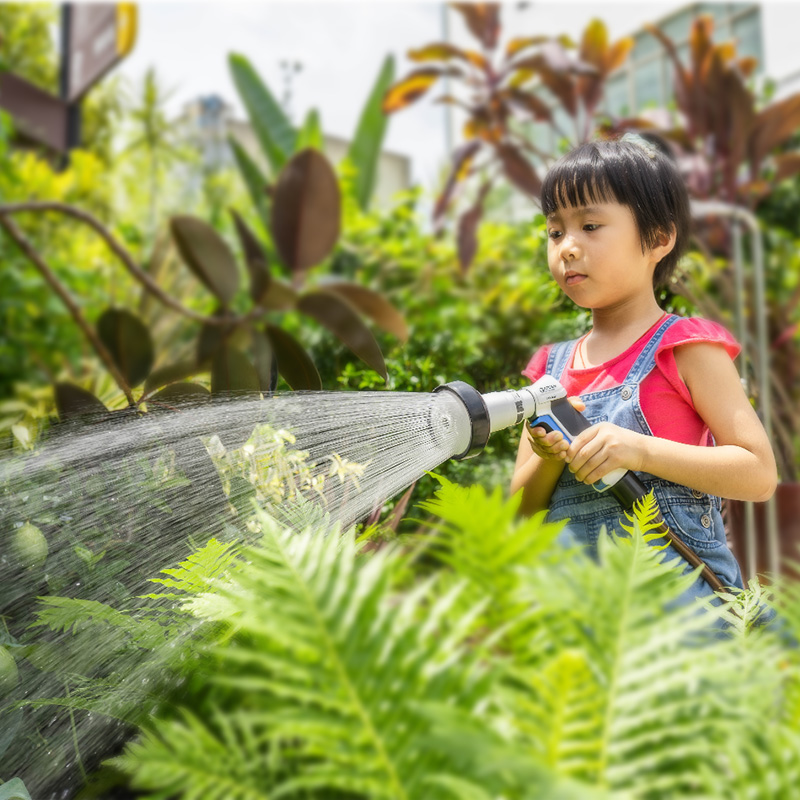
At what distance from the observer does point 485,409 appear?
0.78 m

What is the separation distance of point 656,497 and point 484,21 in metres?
3.51

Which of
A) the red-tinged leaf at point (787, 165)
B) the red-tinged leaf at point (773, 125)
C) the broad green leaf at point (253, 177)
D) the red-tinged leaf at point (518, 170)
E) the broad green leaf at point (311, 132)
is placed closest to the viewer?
the red-tinged leaf at point (518, 170)

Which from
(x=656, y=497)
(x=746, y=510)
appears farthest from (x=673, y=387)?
(x=746, y=510)

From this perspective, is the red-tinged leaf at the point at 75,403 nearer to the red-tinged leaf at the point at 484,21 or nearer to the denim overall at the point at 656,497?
the denim overall at the point at 656,497

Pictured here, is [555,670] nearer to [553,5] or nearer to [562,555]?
[562,555]

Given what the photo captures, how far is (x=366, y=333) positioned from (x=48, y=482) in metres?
0.46

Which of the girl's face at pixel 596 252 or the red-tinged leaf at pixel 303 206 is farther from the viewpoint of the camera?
the red-tinged leaf at pixel 303 206

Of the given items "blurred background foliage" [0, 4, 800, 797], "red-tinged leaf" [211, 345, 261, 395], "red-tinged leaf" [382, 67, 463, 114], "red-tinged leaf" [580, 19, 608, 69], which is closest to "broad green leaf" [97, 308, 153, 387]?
"blurred background foliage" [0, 4, 800, 797]

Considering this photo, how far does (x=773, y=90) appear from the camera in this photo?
184 inches

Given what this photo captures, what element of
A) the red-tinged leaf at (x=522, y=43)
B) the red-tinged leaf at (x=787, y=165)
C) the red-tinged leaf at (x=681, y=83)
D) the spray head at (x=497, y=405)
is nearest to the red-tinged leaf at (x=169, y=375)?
the spray head at (x=497, y=405)

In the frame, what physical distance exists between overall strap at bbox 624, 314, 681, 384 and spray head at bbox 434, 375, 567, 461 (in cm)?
17

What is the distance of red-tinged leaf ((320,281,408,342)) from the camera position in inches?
59.5

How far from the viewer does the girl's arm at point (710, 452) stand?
2.80 feet

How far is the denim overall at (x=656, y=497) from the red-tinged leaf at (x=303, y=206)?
1028 millimetres
